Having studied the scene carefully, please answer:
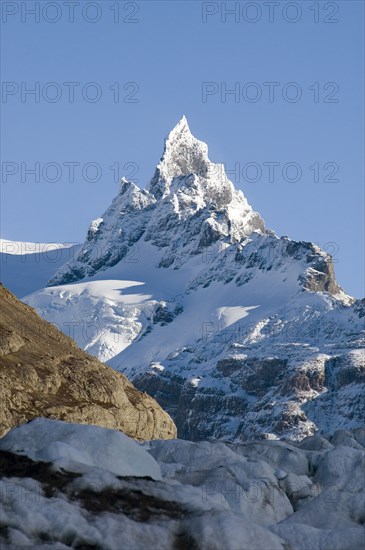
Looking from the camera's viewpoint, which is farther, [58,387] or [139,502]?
[58,387]

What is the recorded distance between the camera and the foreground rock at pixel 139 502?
43.1m

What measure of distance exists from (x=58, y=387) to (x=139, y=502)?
55.8 meters

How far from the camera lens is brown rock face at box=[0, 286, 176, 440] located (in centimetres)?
9519

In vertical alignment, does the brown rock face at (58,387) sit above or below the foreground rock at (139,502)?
above

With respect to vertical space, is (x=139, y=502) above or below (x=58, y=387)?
below

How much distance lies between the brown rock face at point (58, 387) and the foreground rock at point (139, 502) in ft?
108

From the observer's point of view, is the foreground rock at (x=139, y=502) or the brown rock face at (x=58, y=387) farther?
the brown rock face at (x=58, y=387)

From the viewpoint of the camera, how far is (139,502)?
150 feet

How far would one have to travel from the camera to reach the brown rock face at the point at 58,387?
9519 cm

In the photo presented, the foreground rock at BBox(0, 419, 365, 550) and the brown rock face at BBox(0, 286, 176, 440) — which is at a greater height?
the brown rock face at BBox(0, 286, 176, 440)

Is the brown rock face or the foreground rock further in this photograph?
the brown rock face

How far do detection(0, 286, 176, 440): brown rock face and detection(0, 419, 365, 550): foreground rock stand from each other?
32973 millimetres

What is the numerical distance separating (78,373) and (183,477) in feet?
146

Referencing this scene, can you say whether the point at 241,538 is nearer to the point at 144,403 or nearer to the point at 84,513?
the point at 84,513
